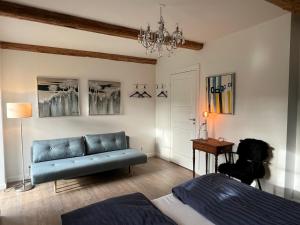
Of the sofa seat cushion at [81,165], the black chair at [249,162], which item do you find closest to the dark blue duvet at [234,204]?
the black chair at [249,162]

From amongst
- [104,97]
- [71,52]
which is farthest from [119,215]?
[71,52]

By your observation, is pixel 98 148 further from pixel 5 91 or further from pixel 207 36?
pixel 207 36

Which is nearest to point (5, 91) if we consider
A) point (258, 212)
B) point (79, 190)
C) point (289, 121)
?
point (79, 190)

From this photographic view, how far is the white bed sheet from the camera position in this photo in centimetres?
146

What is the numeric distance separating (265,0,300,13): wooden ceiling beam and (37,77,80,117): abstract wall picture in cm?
347

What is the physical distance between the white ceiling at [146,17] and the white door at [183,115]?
950mm

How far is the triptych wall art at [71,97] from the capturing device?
3.76 meters

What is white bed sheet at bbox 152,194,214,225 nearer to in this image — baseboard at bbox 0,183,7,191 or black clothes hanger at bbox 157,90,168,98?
baseboard at bbox 0,183,7,191

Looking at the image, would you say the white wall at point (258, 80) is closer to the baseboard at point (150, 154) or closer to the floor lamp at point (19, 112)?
the baseboard at point (150, 154)

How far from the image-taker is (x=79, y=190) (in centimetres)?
319

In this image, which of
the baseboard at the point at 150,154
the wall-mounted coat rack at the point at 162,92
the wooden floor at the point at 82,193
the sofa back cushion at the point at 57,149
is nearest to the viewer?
the wooden floor at the point at 82,193

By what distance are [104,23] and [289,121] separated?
2.70 metres

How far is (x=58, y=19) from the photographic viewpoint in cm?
237

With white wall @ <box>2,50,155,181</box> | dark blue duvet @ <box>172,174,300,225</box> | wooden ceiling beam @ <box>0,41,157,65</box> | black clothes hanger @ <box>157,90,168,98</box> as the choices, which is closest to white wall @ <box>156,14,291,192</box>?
dark blue duvet @ <box>172,174,300,225</box>
